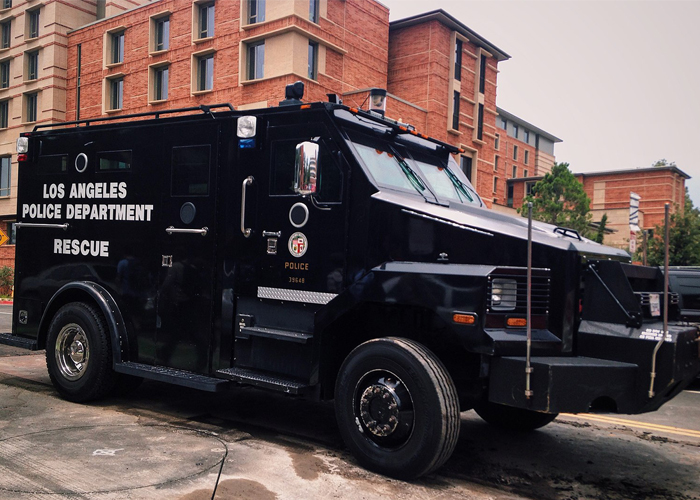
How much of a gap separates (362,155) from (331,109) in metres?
0.48

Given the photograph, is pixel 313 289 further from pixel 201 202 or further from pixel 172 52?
pixel 172 52

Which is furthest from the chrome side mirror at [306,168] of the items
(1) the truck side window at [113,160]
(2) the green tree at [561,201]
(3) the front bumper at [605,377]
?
(2) the green tree at [561,201]

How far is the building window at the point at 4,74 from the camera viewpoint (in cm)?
3938

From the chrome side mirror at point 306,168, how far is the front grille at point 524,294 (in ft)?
5.25

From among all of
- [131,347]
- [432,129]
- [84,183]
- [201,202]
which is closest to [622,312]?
[201,202]

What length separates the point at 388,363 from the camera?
→ 15.8 ft

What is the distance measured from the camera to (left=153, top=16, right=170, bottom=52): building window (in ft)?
103

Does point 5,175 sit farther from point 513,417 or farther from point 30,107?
point 513,417

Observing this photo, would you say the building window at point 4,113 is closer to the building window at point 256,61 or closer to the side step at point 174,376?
the building window at point 256,61

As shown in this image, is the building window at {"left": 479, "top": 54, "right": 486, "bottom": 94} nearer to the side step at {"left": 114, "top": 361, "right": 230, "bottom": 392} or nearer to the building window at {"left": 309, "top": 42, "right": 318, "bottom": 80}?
the building window at {"left": 309, "top": 42, "right": 318, "bottom": 80}

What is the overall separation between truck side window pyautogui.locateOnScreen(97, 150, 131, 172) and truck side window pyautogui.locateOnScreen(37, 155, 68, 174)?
0.61 meters

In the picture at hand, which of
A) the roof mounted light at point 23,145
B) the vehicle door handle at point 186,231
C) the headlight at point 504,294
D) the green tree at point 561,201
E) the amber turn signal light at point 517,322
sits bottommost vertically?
the amber turn signal light at point 517,322

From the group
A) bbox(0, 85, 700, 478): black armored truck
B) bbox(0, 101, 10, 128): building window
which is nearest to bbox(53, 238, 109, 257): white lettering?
bbox(0, 85, 700, 478): black armored truck

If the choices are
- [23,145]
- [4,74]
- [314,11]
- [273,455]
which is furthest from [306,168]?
[4,74]
